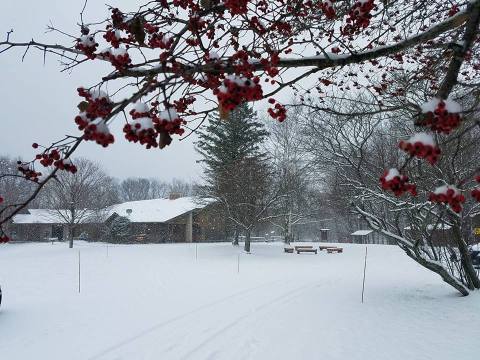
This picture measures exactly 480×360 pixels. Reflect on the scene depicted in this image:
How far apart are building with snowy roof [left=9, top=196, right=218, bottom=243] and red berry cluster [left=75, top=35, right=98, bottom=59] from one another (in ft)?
116

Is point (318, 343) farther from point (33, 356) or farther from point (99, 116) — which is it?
point (99, 116)

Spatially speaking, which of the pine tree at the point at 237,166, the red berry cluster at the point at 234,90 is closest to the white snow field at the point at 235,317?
the red berry cluster at the point at 234,90

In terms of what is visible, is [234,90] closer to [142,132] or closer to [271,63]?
[142,132]

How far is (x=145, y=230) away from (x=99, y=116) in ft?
131

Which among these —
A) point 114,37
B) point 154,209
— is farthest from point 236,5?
point 154,209

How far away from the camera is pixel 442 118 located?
1.84m

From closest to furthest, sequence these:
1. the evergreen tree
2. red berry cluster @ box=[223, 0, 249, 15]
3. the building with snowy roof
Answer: red berry cluster @ box=[223, 0, 249, 15], the evergreen tree, the building with snowy roof

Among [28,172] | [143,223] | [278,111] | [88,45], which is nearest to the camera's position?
[28,172]

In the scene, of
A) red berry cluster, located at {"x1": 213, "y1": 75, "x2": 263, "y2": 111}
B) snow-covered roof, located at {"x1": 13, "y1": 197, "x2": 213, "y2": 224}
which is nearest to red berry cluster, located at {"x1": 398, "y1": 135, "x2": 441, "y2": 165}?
red berry cluster, located at {"x1": 213, "y1": 75, "x2": 263, "y2": 111}

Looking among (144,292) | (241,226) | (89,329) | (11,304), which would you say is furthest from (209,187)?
(89,329)

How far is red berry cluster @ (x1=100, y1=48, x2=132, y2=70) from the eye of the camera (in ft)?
8.68

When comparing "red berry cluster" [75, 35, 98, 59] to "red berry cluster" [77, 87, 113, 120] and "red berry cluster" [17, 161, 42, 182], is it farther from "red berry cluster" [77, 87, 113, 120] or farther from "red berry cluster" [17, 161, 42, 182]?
"red berry cluster" [17, 161, 42, 182]

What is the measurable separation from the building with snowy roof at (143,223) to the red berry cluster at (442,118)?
3638cm

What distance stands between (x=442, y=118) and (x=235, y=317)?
7.37 meters
